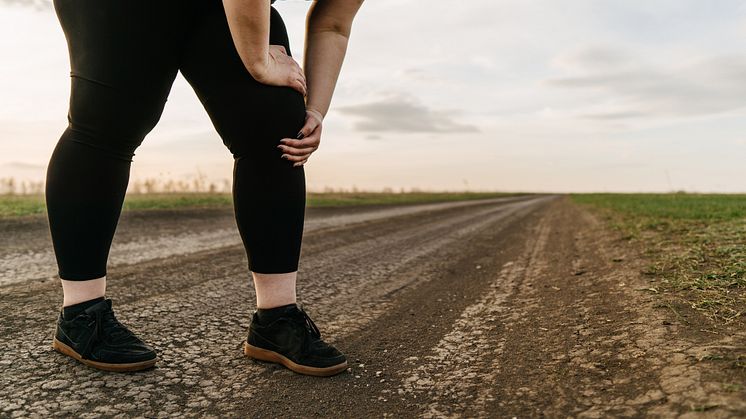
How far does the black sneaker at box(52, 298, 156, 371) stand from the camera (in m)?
1.54

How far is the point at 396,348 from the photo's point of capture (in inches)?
74.0

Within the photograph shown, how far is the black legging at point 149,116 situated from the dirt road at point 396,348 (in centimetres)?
39

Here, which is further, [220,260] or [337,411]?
[220,260]

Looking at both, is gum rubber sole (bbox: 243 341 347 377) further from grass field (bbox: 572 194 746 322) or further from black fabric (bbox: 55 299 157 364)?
grass field (bbox: 572 194 746 322)

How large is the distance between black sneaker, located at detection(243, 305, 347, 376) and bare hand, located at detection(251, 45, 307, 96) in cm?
75

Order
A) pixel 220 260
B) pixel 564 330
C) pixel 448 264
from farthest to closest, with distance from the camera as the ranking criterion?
pixel 448 264 < pixel 220 260 < pixel 564 330

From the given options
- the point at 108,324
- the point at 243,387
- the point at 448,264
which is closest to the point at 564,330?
the point at 243,387

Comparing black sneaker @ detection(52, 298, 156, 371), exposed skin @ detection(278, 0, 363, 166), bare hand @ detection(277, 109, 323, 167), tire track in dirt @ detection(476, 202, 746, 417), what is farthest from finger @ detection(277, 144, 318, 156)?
tire track in dirt @ detection(476, 202, 746, 417)

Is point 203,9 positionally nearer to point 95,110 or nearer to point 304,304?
point 95,110

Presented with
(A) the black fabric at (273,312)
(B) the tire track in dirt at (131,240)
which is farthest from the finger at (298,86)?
(B) the tire track in dirt at (131,240)

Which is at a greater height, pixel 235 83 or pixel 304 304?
pixel 235 83

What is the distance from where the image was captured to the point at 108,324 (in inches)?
63.5

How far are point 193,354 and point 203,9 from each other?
→ 3.88ft

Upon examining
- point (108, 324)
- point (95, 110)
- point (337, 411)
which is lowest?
point (337, 411)
